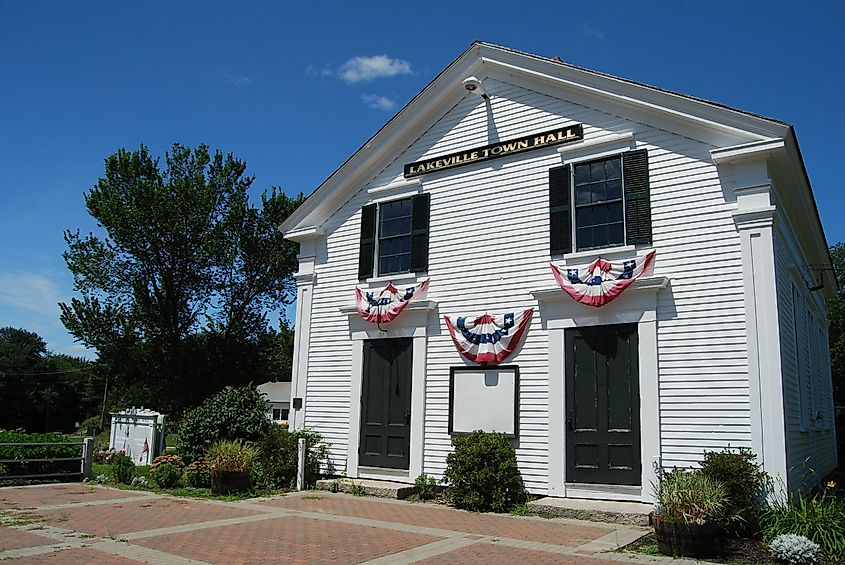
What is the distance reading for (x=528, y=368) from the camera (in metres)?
12.7

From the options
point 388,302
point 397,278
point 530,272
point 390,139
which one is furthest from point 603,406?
point 390,139

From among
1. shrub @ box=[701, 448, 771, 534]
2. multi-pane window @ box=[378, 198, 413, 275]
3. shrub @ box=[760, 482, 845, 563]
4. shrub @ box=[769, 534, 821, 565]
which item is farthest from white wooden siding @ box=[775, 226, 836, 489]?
multi-pane window @ box=[378, 198, 413, 275]

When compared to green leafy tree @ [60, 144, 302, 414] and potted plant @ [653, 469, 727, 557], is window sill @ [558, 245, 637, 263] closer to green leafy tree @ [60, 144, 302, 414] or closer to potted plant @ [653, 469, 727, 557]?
potted plant @ [653, 469, 727, 557]

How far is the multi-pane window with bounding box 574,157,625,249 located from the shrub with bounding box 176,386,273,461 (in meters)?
8.54

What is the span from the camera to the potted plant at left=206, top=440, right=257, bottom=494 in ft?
44.4

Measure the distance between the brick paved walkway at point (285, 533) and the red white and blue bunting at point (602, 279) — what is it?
12.4 feet

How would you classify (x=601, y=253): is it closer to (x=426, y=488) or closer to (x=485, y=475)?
(x=485, y=475)

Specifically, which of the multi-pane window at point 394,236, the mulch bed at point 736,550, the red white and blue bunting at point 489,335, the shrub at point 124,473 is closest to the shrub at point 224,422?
the shrub at point 124,473

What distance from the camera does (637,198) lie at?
39.4 ft

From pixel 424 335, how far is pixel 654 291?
4812 millimetres

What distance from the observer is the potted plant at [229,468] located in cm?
1355

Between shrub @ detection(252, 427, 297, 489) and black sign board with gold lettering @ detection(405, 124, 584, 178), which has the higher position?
black sign board with gold lettering @ detection(405, 124, 584, 178)

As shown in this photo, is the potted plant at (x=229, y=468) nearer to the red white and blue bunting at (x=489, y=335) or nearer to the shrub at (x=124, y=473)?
the shrub at (x=124, y=473)

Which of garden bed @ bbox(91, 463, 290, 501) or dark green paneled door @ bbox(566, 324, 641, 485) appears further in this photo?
garden bed @ bbox(91, 463, 290, 501)
